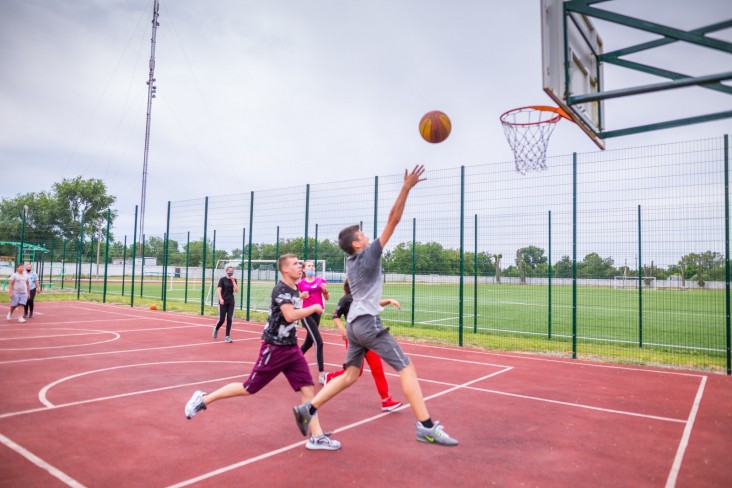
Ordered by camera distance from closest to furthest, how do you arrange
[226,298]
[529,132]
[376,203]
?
1. [529,132]
2. [226,298]
3. [376,203]

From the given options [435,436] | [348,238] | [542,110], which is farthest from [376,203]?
[435,436]

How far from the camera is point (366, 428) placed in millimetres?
4891

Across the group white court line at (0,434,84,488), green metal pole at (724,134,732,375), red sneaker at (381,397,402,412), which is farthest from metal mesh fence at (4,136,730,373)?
white court line at (0,434,84,488)

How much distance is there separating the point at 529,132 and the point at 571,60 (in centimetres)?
187

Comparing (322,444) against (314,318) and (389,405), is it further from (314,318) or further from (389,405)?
(314,318)

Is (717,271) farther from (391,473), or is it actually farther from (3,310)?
(3,310)

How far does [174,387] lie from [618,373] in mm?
7326

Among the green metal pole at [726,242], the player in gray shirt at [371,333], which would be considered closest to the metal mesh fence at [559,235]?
the green metal pole at [726,242]

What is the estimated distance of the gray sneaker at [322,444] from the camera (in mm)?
4215

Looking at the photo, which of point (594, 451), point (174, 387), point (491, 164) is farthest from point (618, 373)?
point (174, 387)

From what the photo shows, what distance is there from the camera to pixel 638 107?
5414 millimetres

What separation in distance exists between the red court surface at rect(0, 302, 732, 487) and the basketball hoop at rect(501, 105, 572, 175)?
3.69 m

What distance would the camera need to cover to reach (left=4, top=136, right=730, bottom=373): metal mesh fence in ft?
30.0

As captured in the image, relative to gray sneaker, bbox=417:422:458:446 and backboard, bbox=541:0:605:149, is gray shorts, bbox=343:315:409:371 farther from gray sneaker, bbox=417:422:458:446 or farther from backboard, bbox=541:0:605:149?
backboard, bbox=541:0:605:149
